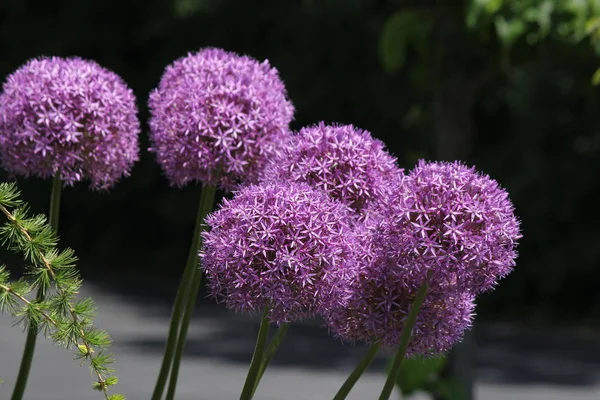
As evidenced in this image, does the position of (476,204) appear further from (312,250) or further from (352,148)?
(352,148)

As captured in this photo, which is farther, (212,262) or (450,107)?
(450,107)

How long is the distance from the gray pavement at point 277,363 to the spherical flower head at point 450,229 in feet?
25.0

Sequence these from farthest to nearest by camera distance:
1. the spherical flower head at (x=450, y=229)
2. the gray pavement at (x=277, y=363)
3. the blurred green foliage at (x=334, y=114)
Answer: the blurred green foliage at (x=334, y=114) < the gray pavement at (x=277, y=363) < the spherical flower head at (x=450, y=229)

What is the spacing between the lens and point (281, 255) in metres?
1.57

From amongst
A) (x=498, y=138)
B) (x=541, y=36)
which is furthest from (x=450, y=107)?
(x=498, y=138)

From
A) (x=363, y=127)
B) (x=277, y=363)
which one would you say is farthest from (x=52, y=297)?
(x=363, y=127)

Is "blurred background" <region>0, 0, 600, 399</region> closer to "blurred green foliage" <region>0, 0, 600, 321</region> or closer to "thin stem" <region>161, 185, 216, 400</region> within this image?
"blurred green foliage" <region>0, 0, 600, 321</region>

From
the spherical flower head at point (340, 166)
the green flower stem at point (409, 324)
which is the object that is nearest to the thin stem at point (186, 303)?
the spherical flower head at point (340, 166)

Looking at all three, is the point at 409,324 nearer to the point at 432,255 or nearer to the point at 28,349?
the point at 432,255

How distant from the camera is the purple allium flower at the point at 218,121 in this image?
6.70ft

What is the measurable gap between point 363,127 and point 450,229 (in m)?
14.2

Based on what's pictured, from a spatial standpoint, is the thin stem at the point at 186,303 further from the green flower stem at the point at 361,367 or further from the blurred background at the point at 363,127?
the blurred background at the point at 363,127

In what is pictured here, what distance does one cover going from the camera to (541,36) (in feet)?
13.8

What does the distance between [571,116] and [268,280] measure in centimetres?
1290
